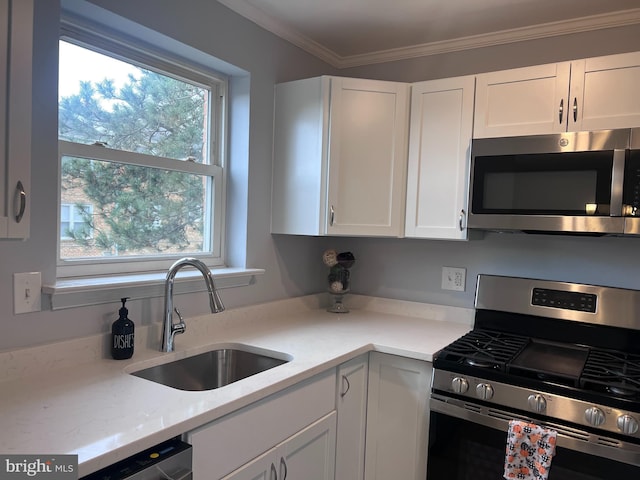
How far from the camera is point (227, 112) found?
2.24 meters

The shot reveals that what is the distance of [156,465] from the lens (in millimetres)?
1070

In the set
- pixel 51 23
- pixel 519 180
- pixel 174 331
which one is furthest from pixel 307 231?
pixel 51 23

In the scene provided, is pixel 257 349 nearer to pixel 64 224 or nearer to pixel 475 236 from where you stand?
pixel 64 224

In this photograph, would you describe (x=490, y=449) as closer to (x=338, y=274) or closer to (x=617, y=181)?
(x=617, y=181)

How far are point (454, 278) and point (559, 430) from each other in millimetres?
983

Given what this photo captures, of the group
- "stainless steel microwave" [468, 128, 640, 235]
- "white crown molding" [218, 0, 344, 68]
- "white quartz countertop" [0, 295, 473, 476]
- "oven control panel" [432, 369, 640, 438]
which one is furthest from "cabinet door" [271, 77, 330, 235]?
"oven control panel" [432, 369, 640, 438]

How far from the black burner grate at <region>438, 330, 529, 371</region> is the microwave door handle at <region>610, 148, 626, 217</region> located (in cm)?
65

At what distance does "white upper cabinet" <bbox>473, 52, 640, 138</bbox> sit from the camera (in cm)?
179

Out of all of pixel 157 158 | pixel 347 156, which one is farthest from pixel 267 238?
pixel 157 158

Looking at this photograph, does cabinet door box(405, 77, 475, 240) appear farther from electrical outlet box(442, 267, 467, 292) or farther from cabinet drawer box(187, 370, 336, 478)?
cabinet drawer box(187, 370, 336, 478)

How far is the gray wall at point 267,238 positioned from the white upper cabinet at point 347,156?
18 cm

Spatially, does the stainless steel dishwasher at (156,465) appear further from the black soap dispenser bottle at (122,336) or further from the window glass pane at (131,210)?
the window glass pane at (131,210)

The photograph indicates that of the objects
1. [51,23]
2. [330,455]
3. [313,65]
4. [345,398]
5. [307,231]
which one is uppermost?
[313,65]

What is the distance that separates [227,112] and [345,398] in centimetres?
141
